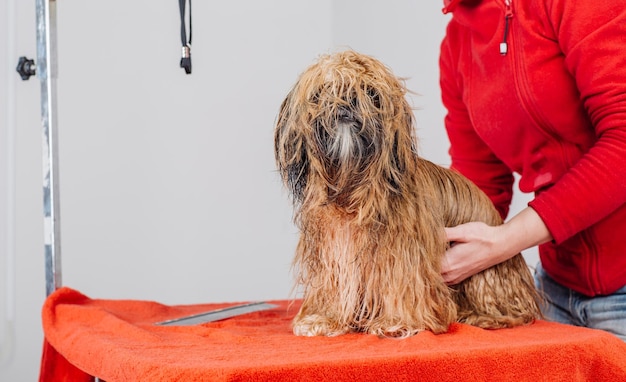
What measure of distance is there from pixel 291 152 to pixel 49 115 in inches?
27.1

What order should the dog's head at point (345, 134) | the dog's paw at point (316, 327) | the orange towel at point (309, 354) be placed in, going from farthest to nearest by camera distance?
1. the dog's paw at point (316, 327)
2. the dog's head at point (345, 134)
3. the orange towel at point (309, 354)

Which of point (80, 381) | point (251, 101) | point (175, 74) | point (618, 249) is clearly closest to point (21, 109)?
point (175, 74)

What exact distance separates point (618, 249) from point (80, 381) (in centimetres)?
125

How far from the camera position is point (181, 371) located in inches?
41.0

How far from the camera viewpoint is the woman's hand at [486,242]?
5.09ft

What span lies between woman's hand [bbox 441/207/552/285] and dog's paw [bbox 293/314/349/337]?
0.91 feet

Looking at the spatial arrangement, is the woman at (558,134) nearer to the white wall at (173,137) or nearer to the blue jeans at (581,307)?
the blue jeans at (581,307)

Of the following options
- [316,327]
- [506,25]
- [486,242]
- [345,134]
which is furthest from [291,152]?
[506,25]

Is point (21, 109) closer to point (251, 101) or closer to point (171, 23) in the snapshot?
point (171, 23)

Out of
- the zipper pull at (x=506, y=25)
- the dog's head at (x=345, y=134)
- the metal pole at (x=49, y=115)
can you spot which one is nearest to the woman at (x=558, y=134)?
the zipper pull at (x=506, y=25)

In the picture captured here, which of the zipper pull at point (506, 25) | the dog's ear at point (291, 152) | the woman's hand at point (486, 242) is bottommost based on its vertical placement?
the woman's hand at point (486, 242)

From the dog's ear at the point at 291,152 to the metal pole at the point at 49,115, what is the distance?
0.62 metres

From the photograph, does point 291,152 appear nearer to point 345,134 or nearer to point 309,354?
point 345,134

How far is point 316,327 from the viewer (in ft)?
5.08
